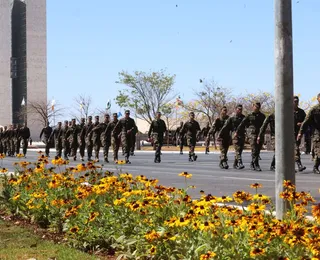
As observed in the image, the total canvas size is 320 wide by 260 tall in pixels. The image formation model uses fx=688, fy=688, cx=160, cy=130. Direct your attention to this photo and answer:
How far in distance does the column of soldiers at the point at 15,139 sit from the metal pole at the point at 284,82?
3294 cm

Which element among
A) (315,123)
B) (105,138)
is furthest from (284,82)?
(105,138)

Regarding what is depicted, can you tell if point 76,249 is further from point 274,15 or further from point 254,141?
point 254,141

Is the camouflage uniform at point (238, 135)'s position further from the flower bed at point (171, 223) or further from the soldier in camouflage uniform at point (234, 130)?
the flower bed at point (171, 223)

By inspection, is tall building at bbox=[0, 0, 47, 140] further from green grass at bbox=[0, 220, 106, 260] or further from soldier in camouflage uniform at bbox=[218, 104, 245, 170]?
green grass at bbox=[0, 220, 106, 260]

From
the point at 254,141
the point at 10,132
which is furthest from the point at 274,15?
the point at 10,132

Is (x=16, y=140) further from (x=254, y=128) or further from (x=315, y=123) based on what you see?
(x=315, y=123)

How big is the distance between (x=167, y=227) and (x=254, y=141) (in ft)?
49.0

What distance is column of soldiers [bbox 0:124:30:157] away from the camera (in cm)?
4006

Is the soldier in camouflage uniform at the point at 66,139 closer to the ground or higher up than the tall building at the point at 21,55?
closer to the ground

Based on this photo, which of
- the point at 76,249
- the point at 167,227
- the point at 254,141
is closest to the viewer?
the point at 167,227

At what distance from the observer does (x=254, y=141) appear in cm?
2058

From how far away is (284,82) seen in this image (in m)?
6.93

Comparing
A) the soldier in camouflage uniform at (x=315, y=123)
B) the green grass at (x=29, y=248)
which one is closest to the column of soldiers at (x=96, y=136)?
the soldier in camouflage uniform at (x=315, y=123)

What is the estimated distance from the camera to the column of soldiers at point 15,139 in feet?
131
